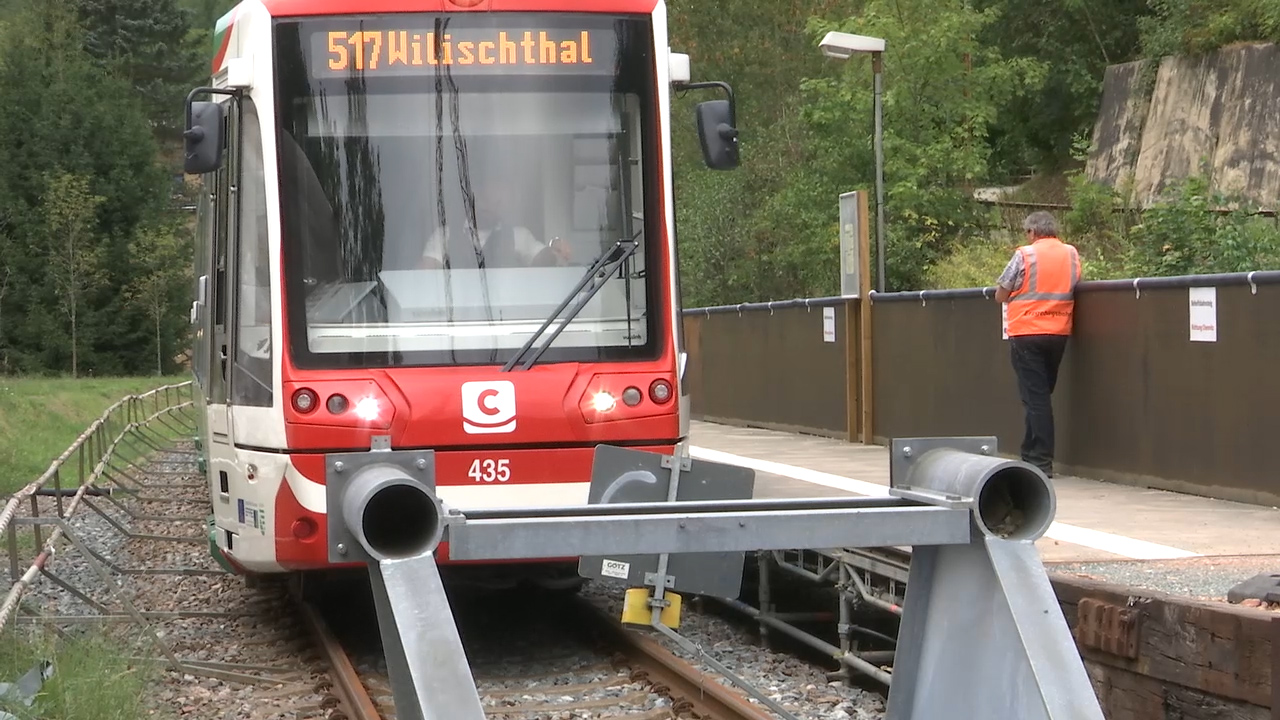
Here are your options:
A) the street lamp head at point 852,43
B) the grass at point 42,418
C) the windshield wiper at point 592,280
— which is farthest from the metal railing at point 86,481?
the street lamp head at point 852,43

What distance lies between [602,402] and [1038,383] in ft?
13.3

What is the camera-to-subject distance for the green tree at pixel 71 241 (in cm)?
5456

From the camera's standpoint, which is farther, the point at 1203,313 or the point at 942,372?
the point at 942,372

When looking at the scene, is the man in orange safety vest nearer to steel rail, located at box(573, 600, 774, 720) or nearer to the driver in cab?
steel rail, located at box(573, 600, 774, 720)

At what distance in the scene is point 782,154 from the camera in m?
33.8

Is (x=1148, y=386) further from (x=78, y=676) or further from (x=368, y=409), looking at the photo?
(x=78, y=676)

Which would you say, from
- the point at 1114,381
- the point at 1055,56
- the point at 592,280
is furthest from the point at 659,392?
the point at 1055,56

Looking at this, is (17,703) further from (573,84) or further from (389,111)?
(573,84)

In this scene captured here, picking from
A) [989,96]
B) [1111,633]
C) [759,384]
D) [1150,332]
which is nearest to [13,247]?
[989,96]

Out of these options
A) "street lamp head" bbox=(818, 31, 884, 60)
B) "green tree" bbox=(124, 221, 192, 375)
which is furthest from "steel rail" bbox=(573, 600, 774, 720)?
"green tree" bbox=(124, 221, 192, 375)

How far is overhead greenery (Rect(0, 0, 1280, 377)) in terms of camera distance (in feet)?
88.6

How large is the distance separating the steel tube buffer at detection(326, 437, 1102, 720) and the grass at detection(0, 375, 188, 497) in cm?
1408

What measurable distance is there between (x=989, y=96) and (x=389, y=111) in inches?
960

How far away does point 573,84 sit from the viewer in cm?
881
